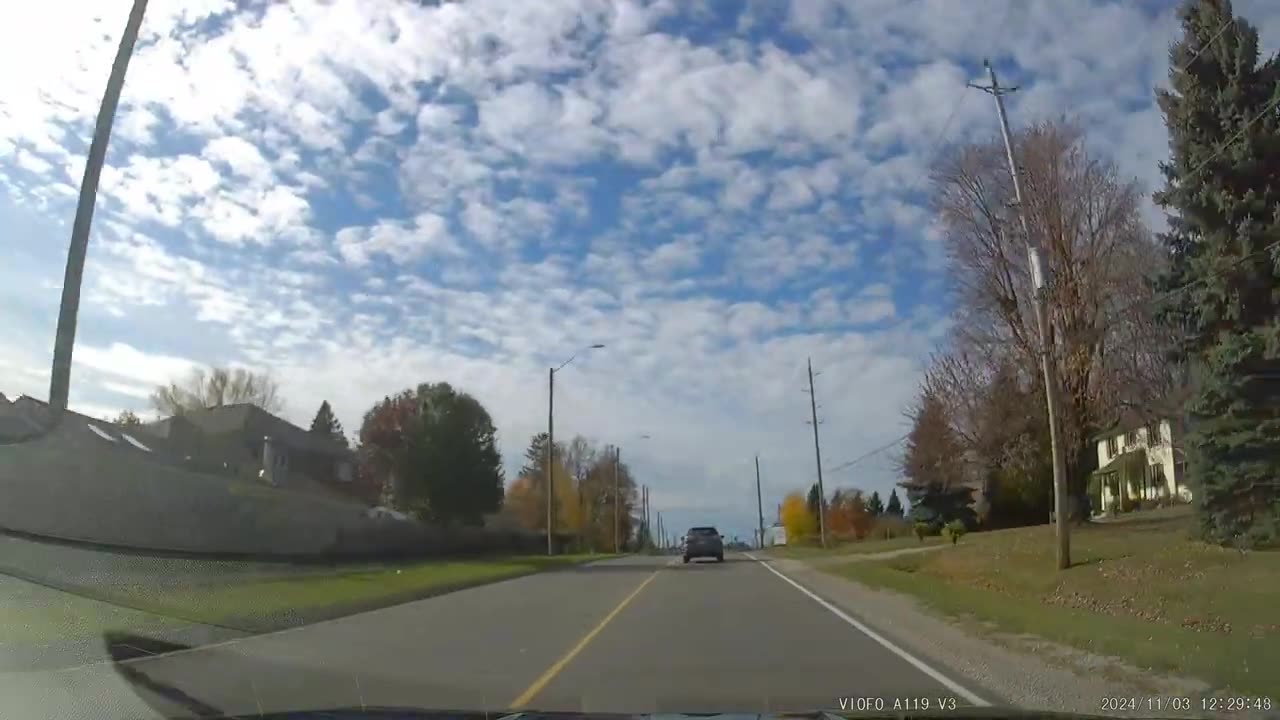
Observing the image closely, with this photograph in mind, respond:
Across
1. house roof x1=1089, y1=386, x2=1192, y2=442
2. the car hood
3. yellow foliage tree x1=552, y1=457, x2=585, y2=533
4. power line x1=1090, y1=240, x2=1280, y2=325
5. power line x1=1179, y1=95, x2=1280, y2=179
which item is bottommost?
the car hood

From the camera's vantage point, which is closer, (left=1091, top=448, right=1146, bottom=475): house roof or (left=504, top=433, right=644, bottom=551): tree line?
(left=1091, top=448, right=1146, bottom=475): house roof

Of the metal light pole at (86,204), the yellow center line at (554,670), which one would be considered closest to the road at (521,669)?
the yellow center line at (554,670)

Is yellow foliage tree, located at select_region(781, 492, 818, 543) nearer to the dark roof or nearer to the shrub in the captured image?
the shrub

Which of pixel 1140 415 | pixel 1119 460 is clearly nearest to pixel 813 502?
pixel 1119 460

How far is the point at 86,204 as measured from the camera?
1522 centimetres

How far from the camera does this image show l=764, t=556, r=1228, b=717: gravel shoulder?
912 cm

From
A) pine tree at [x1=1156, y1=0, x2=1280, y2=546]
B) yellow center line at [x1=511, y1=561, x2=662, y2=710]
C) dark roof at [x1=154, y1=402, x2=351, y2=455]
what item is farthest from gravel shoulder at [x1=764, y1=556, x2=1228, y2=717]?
dark roof at [x1=154, y1=402, x2=351, y2=455]

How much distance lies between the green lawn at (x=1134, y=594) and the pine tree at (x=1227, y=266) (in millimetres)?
1600

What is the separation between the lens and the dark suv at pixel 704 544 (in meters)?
48.9

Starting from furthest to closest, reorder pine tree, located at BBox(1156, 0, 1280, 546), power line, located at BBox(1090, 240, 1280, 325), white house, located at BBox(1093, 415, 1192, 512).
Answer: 1. white house, located at BBox(1093, 415, 1192, 512)
2. power line, located at BBox(1090, 240, 1280, 325)
3. pine tree, located at BBox(1156, 0, 1280, 546)

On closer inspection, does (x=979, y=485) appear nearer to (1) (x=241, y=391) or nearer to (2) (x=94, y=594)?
(2) (x=94, y=594)

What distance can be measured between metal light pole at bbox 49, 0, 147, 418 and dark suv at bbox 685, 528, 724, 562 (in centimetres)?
3640

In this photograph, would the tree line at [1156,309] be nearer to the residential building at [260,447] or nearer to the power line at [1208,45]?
the power line at [1208,45]

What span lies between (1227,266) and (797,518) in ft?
304
